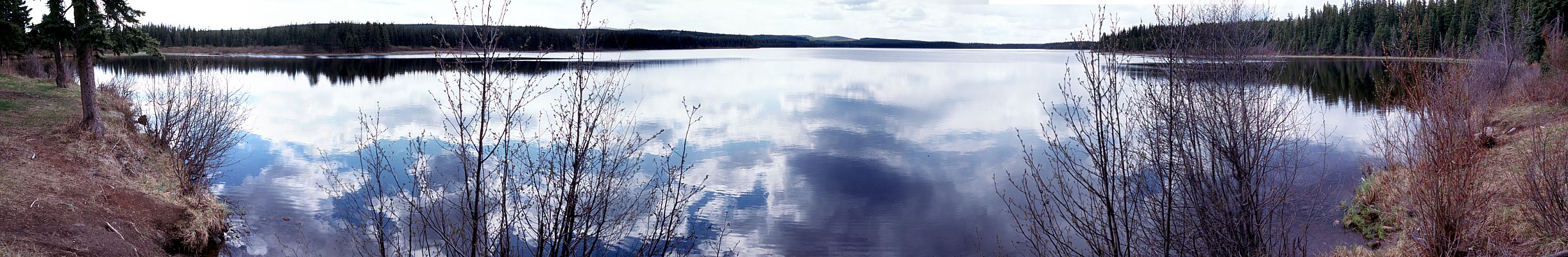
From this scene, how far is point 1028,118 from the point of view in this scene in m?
30.0

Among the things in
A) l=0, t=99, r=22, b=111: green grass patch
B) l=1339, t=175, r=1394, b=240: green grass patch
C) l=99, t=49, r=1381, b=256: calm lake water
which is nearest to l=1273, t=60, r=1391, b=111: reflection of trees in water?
l=99, t=49, r=1381, b=256: calm lake water

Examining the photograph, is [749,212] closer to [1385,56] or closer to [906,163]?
[906,163]

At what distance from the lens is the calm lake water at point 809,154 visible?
13.7 metres

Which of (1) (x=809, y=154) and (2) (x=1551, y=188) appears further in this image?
(1) (x=809, y=154)

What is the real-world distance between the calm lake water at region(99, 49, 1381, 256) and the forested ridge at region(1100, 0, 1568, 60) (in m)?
3.22

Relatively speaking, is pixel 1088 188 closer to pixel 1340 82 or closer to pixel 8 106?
pixel 8 106

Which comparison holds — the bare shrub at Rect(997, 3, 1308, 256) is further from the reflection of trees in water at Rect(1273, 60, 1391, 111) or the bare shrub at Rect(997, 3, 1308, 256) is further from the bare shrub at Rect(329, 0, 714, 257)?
the reflection of trees in water at Rect(1273, 60, 1391, 111)

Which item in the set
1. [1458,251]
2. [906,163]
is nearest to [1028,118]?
[906,163]

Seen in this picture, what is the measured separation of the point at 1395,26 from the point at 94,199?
61.6 meters

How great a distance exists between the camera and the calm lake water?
45.0ft

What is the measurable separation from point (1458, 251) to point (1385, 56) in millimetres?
3105

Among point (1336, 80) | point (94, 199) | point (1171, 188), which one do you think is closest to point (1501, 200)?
point (1171, 188)

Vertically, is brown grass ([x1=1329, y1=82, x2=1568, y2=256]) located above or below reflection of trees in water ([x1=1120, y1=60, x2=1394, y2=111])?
below

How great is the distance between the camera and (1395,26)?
51125mm
